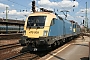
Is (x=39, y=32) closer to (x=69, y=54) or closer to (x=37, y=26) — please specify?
(x=37, y=26)

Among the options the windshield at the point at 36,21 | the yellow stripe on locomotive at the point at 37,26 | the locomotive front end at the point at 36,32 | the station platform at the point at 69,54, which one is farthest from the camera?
the windshield at the point at 36,21

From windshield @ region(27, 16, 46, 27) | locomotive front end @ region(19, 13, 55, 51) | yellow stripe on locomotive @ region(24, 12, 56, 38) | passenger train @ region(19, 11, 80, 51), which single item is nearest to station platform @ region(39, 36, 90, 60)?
passenger train @ region(19, 11, 80, 51)

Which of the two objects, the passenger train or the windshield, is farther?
the windshield

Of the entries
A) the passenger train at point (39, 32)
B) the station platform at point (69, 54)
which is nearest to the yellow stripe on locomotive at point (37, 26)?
the passenger train at point (39, 32)

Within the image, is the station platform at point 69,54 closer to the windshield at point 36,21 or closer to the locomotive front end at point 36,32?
the locomotive front end at point 36,32

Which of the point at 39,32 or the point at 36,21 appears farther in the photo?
the point at 36,21

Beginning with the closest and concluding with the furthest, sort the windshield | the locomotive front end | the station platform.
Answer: the station platform, the locomotive front end, the windshield

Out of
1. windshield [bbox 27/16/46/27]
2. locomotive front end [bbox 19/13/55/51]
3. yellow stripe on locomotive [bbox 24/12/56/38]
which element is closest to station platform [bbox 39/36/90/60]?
locomotive front end [bbox 19/13/55/51]

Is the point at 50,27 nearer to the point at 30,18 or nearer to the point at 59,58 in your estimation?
the point at 30,18

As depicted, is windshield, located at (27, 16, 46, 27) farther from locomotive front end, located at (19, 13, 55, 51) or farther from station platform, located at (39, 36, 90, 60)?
station platform, located at (39, 36, 90, 60)

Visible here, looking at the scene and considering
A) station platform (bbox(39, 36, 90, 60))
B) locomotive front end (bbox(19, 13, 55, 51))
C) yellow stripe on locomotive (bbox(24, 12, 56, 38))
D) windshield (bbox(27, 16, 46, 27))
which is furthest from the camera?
windshield (bbox(27, 16, 46, 27))

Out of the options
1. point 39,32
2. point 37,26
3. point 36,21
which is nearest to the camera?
point 39,32

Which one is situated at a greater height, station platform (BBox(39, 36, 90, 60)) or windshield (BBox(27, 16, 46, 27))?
windshield (BBox(27, 16, 46, 27))

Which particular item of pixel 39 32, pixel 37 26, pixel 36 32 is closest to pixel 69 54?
pixel 39 32
